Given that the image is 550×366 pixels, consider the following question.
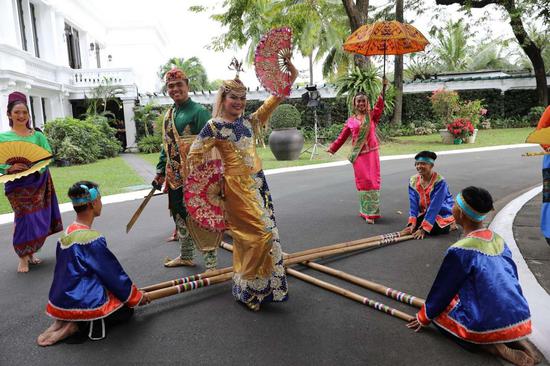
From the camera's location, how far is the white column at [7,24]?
50.5ft

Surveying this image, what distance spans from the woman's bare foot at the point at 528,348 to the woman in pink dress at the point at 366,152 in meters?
3.38

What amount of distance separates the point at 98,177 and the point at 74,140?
195 inches

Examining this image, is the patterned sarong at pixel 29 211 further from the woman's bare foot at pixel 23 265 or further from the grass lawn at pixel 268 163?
the grass lawn at pixel 268 163

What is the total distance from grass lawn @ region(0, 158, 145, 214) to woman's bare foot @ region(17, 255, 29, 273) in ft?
12.8

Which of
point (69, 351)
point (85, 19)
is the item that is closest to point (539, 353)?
point (69, 351)

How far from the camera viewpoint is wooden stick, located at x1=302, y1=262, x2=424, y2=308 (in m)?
3.43

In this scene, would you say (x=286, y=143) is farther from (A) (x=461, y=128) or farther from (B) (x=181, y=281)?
(B) (x=181, y=281)

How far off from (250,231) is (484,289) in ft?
5.46

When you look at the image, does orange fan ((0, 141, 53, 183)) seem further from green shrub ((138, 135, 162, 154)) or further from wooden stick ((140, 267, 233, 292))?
green shrub ((138, 135, 162, 154))

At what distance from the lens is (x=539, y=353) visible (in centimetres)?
273

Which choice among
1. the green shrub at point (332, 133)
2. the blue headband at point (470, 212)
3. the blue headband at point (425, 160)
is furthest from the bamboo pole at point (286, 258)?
the green shrub at point (332, 133)

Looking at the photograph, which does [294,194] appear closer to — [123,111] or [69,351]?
[69,351]

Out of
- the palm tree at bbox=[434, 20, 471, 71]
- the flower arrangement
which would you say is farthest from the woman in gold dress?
the palm tree at bbox=[434, 20, 471, 71]

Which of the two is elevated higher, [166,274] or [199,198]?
[199,198]
